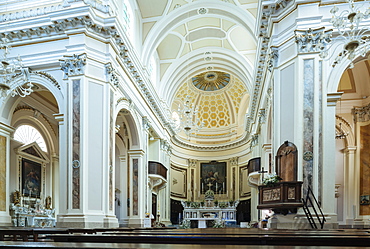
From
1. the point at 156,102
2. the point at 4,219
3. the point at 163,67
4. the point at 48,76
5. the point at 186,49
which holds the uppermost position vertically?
the point at 186,49

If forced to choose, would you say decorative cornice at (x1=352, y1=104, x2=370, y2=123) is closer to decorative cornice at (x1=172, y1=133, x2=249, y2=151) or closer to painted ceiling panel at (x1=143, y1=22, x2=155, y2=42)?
painted ceiling panel at (x1=143, y1=22, x2=155, y2=42)

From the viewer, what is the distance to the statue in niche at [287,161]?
917cm

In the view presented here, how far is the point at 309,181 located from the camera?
901cm

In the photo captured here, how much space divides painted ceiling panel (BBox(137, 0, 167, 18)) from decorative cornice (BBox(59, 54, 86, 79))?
6.10 metres

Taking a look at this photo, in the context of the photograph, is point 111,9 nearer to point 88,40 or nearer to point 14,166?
point 88,40

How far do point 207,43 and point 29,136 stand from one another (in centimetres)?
1044

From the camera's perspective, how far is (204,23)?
730 inches

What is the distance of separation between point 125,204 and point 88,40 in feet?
24.5

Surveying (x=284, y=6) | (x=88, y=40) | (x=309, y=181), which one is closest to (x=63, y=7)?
(x=88, y=40)

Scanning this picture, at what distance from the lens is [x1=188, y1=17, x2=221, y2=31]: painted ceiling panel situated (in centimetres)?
1819

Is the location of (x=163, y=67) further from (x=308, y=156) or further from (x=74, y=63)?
(x=308, y=156)

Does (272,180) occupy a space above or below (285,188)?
above

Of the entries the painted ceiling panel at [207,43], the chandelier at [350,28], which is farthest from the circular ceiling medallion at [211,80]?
the chandelier at [350,28]

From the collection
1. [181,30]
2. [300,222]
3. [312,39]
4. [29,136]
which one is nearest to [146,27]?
[181,30]
